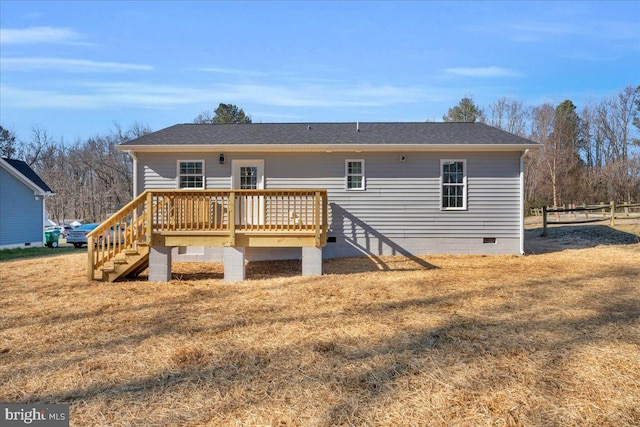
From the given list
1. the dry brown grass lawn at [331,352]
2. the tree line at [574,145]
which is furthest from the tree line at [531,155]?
the dry brown grass lawn at [331,352]

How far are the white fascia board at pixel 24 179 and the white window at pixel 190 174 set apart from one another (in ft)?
38.1

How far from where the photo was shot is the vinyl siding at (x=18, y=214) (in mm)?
17859

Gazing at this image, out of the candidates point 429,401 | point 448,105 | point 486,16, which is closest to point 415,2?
point 486,16

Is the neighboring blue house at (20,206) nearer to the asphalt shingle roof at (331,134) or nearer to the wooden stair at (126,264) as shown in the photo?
the asphalt shingle roof at (331,134)

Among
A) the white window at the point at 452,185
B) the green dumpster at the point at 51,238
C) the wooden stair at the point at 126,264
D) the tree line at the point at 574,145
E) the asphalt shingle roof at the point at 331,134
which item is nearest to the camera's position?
the wooden stair at the point at 126,264

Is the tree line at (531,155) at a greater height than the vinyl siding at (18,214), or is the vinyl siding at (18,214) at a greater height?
the tree line at (531,155)

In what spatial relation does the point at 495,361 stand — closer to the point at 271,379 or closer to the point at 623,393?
the point at 623,393

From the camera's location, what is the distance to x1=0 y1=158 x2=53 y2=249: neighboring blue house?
58.6 ft

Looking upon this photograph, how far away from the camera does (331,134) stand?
1209cm

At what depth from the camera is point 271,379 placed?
3.63m

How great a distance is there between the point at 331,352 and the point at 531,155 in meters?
40.5

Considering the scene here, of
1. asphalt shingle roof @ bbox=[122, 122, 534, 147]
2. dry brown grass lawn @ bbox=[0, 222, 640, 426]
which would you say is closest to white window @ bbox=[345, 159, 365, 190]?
asphalt shingle roof @ bbox=[122, 122, 534, 147]

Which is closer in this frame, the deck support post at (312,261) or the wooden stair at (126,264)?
the wooden stair at (126,264)

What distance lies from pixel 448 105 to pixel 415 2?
99.8 feet
